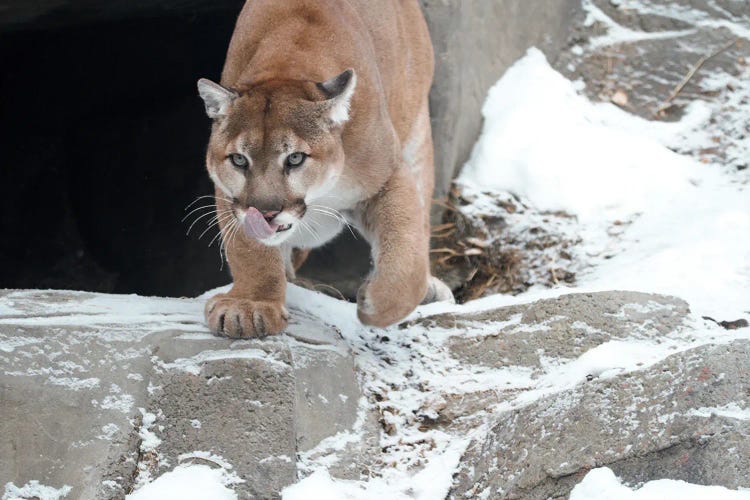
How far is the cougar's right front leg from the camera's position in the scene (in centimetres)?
332

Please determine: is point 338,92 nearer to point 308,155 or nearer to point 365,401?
point 308,155

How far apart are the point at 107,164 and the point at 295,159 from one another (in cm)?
409

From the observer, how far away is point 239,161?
11.4 feet

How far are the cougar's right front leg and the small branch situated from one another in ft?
10.8

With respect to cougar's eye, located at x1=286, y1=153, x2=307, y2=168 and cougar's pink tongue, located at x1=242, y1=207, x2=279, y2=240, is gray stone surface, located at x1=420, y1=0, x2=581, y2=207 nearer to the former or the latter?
cougar's eye, located at x1=286, y1=153, x2=307, y2=168

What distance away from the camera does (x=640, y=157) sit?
5672 mm

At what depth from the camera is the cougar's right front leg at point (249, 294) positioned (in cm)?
332

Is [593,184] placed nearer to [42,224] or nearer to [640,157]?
[640,157]

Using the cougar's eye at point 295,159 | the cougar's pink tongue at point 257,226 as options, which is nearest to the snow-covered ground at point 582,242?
the cougar's pink tongue at point 257,226

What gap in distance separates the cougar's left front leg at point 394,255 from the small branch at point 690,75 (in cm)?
269

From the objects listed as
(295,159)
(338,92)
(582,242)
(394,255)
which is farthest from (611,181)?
(295,159)

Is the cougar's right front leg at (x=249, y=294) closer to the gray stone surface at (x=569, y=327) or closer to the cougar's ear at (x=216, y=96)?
the cougar's ear at (x=216, y=96)

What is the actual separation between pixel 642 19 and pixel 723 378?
428 cm

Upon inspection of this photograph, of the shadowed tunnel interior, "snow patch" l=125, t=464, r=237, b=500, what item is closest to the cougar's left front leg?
"snow patch" l=125, t=464, r=237, b=500
